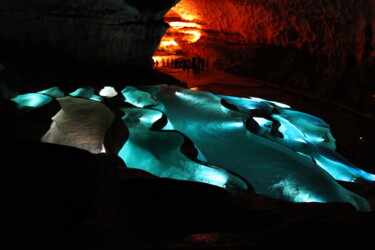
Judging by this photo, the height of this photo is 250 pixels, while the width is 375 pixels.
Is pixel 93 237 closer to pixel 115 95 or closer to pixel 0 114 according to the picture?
pixel 0 114

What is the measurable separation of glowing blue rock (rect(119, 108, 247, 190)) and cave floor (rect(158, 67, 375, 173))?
3602 mm

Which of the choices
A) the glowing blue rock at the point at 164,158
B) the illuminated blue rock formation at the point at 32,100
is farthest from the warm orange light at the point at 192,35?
the illuminated blue rock formation at the point at 32,100

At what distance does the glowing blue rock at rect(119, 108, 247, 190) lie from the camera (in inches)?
128

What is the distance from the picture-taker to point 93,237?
1.41 metres

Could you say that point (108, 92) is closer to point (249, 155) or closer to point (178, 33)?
point (249, 155)

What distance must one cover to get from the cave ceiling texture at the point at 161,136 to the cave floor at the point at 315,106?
4.0 inches

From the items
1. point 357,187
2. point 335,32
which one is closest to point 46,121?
point 357,187

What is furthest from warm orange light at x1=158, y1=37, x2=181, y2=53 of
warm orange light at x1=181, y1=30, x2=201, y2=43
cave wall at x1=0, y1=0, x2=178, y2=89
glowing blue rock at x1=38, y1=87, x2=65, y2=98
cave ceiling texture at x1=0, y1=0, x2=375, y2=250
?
glowing blue rock at x1=38, y1=87, x2=65, y2=98

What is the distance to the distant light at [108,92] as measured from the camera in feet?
20.2

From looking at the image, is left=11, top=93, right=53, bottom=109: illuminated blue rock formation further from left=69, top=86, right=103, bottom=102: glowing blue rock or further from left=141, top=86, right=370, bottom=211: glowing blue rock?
left=141, top=86, right=370, bottom=211: glowing blue rock

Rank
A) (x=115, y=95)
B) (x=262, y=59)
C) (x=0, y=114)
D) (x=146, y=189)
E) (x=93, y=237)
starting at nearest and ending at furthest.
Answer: (x=93, y=237) < (x=146, y=189) < (x=0, y=114) < (x=115, y=95) < (x=262, y=59)

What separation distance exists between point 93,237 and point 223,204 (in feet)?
3.55

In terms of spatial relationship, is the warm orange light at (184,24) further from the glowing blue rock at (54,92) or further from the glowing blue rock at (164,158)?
the glowing blue rock at (164,158)

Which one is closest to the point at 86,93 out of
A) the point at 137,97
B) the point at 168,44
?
the point at 137,97
